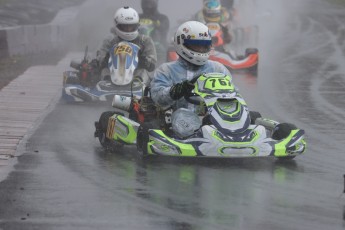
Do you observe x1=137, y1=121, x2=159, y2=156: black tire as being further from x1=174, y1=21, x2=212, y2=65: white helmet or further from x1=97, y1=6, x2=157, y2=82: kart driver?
x1=97, y1=6, x2=157, y2=82: kart driver

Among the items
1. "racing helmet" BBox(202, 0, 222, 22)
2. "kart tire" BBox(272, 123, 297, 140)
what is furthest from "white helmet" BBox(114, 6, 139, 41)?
"racing helmet" BBox(202, 0, 222, 22)

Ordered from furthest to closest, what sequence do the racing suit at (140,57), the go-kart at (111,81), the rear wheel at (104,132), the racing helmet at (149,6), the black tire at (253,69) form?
the racing helmet at (149,6), the black tire at (253,69), the racing suit at (140,57), the go-kart at (111,81), the rear wheel at (104,132)

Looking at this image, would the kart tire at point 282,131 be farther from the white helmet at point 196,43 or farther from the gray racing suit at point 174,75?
the white helmet at point 196,43

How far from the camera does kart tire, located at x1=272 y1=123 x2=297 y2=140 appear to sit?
10463 millimetres

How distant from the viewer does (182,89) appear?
1046 centimetres

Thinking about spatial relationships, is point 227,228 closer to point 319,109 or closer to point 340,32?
point 319,109

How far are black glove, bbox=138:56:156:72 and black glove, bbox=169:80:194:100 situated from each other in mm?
6591

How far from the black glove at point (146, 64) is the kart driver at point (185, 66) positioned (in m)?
5.76

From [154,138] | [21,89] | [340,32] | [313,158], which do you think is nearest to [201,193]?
[154,138]

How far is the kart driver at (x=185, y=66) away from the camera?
11.0 metres

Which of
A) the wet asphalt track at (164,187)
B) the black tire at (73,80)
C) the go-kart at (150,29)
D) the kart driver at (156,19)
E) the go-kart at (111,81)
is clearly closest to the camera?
the wet asphalt track at (164,187)

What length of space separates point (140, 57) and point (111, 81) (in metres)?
0.78

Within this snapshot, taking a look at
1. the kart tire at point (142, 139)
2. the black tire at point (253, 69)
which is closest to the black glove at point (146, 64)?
the black tire at point (253, 69)

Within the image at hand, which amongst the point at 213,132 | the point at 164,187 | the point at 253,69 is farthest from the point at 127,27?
the point at 164,187
